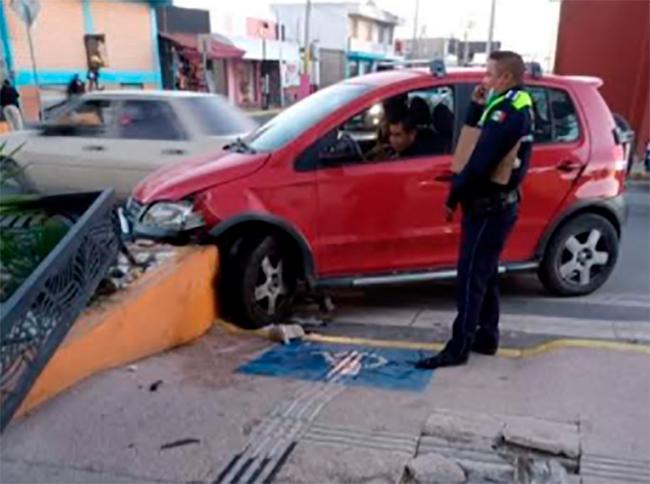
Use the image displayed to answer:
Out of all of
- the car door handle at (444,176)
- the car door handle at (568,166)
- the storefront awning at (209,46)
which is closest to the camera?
the car door handle at (444,176)

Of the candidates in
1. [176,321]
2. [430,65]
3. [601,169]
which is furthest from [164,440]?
[601,169]

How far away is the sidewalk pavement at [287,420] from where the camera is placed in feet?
9.09

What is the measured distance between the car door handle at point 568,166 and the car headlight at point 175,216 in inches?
113

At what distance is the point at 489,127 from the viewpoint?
373cm

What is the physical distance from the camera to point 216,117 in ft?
26.2

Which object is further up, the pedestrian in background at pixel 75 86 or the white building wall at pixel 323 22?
the white building wall at pixel 323 22

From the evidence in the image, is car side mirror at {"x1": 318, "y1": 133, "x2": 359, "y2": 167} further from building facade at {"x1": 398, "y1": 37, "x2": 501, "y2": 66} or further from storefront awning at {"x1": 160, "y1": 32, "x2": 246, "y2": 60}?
building facade at {"x1": 398, "y1": 37, "x2": 501, "y2": 66}

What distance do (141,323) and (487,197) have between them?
2114mm

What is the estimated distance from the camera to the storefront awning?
27.1 metres

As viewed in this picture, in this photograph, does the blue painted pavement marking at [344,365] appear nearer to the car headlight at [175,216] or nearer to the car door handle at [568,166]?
the car headlight at [175,216]

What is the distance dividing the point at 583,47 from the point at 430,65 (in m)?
9.45

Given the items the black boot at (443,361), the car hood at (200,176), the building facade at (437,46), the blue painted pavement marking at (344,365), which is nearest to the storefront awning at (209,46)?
the car hood at (200,176)

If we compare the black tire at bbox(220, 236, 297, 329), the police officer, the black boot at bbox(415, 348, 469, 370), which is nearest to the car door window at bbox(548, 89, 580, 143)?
the police officer

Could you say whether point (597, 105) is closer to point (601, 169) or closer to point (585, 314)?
point (601, 169)
